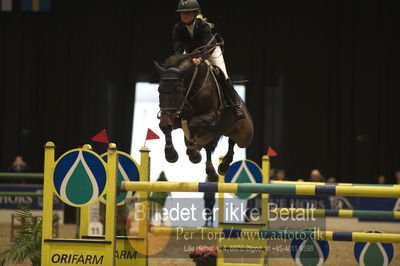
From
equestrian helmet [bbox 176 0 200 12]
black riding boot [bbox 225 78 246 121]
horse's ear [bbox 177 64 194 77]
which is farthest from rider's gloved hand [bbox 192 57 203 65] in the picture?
black riding boot [bbox 225 78 246 121]

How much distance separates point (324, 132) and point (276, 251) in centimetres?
703

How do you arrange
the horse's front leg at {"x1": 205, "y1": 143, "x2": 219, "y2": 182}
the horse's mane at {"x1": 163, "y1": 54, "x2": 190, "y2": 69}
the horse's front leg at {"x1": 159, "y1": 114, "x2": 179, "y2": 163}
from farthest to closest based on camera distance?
the horse's front leg at {"x1": 205, "y1": 143, "x2": 219, "y2": 182} → the horse's mane at {"x1": 163, "y1": 54, "x2": 190, "y2": 69} → the horse's front leg at {"x1": 159, "y1": 114, "x2": 179, "y2": 163}

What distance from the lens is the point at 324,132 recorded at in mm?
14578

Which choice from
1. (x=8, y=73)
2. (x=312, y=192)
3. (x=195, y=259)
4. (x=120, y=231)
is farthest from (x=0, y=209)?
(x=312, y=192)

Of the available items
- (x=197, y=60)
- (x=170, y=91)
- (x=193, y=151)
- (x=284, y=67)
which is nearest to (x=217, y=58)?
(x=197, y=60)

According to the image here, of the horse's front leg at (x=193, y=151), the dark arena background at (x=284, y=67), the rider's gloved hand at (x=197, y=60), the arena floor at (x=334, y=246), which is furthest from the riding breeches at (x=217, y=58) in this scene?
the dark arena background at (x=284, y=67)

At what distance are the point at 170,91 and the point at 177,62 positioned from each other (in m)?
0.30

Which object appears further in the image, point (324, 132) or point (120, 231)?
point (324, 132)

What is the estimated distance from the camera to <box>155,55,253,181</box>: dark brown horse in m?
4.58

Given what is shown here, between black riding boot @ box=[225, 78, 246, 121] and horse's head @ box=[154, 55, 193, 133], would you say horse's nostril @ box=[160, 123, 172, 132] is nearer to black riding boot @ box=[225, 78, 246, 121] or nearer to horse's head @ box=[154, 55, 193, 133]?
horse's head @ box=[154, 55, 193, 133]

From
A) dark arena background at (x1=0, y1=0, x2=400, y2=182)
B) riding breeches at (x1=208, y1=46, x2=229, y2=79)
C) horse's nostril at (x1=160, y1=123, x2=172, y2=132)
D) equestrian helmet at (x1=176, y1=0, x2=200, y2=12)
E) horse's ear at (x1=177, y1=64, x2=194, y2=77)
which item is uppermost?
dark arena background at (x1=0, y1=0, x2=400, y2=182)

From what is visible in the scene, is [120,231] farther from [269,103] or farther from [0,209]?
[269,103]

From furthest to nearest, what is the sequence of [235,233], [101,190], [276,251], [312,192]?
[276,251], [235,233], [101,190], [312,192]

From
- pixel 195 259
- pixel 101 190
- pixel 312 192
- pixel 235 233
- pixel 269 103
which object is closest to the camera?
pixel 312 192
